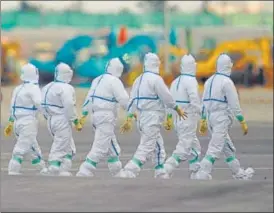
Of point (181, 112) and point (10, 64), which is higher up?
point (181, 112)

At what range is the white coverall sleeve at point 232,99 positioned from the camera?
1698 centimetres

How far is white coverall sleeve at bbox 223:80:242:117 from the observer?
1698 cm

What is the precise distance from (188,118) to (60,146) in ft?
6.33

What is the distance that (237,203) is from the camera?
1246 centimetres

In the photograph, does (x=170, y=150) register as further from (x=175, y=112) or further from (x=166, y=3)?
(x=166, y=3)

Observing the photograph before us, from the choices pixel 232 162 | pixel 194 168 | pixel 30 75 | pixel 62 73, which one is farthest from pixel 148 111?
pixel 30 75


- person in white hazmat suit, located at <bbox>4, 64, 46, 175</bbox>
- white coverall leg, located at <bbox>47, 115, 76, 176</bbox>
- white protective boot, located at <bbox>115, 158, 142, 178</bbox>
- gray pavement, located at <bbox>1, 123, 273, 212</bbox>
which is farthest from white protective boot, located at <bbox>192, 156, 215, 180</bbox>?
person in white hazmat suit, located at <bbox>4, 64, 46, 175</bbox>

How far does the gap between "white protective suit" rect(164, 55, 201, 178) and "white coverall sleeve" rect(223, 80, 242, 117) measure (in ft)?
2.02

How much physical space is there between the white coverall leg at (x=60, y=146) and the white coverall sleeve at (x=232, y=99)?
2.41 m

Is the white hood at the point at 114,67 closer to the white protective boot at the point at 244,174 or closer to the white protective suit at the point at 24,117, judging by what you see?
the white protective suit at the point at 24,117

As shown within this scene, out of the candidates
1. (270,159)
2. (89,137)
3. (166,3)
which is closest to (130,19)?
(166,3)

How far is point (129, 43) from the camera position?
53.0 m

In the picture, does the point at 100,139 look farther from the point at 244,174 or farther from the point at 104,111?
the point at 244,174

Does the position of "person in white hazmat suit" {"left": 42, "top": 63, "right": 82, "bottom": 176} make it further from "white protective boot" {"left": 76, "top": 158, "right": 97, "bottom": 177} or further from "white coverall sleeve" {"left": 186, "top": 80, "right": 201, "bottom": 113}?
"white coverall sleeve" {"left": 186, "top": 80, "right": 201, "bottom": 113}
